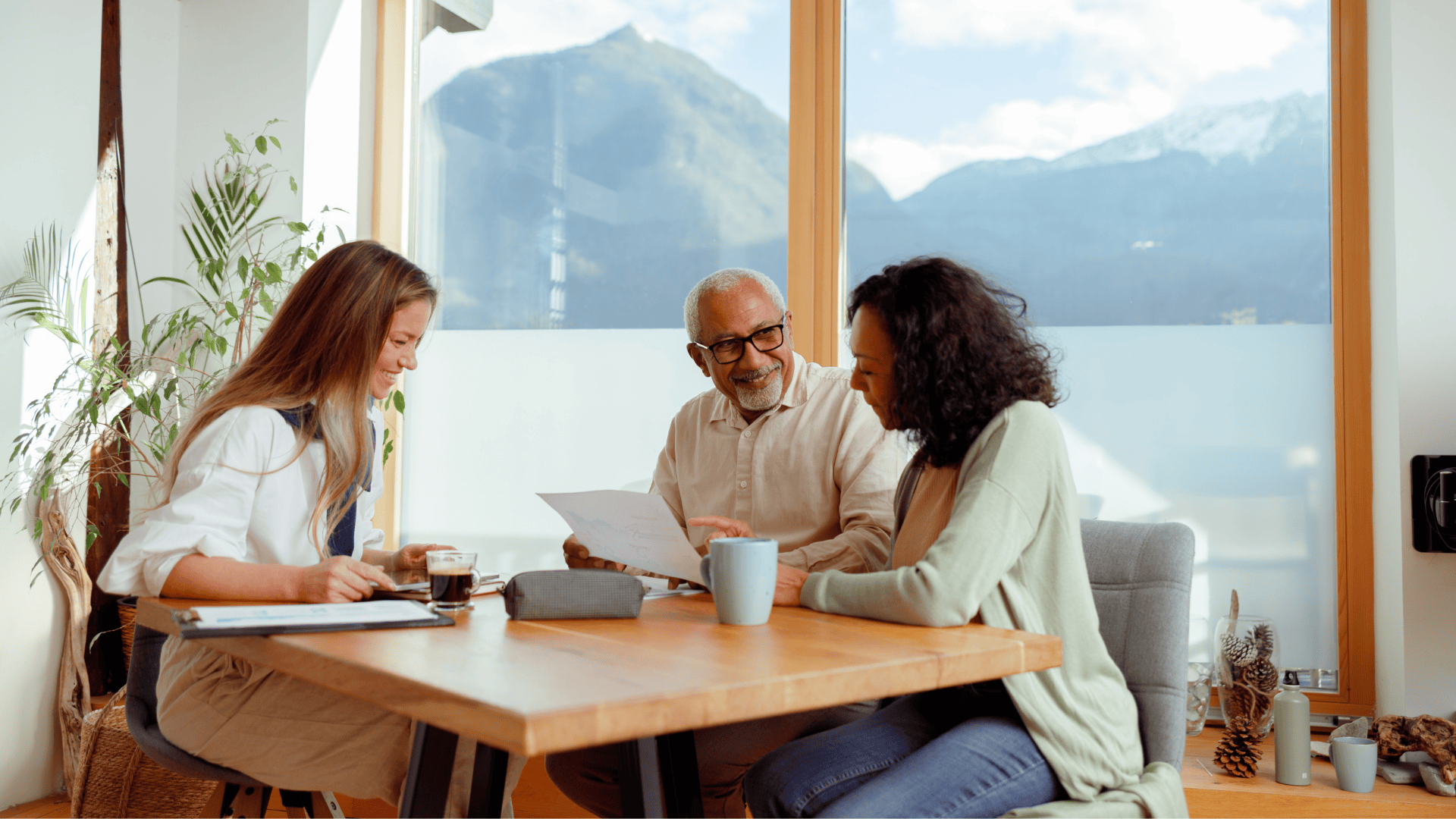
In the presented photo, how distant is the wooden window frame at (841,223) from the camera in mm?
2496

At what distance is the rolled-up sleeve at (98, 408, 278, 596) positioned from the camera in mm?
1407

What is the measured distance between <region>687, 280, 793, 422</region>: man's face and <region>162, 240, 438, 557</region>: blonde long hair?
0.60 metres

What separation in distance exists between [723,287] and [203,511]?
1.03 metres

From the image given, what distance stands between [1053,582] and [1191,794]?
45.6 inches

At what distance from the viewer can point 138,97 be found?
3365 millimetres

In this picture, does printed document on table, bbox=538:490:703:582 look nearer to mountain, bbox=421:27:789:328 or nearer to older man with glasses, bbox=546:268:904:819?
older man with glasses, bbox=546:268:904:819

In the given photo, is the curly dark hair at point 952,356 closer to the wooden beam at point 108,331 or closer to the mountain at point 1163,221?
the mountain at point 1163,221

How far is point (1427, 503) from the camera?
87.4 inches

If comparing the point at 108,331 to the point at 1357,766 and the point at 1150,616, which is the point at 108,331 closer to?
the point at 1150,616

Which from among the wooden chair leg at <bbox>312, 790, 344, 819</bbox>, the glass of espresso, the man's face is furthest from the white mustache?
the wooden chair leg at <bbox>312, 790, 344, 819</bbox>

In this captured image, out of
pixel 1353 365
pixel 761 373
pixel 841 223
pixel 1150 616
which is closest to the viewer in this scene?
pixel 1150 616

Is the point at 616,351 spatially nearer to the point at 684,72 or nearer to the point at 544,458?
the point at 544,458

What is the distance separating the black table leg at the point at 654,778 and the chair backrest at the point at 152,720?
719 mm

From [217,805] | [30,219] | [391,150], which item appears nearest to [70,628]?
[30,219]
